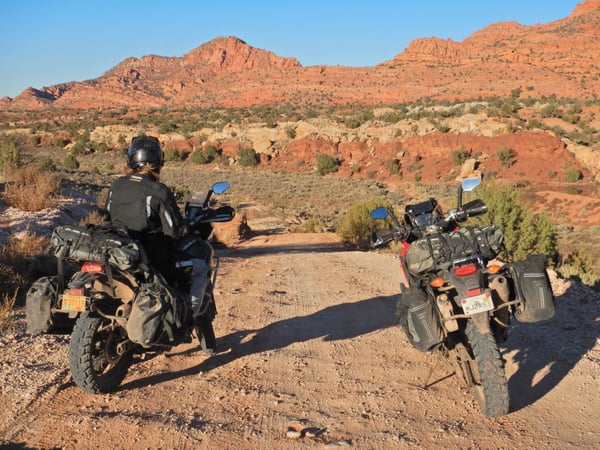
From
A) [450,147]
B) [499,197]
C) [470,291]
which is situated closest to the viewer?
[470,291]

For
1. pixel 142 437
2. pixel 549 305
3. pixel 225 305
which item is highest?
pixel 549 305

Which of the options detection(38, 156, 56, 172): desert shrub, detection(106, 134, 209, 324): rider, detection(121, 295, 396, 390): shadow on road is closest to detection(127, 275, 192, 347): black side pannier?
detection(106, 134, 209, 324): rider

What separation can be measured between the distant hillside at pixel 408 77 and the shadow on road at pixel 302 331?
71183 mm

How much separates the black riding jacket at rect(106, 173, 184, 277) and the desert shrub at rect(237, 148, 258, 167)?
150 ft

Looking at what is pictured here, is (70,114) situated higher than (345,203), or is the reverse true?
(70,114)

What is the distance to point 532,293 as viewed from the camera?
12.8 ft

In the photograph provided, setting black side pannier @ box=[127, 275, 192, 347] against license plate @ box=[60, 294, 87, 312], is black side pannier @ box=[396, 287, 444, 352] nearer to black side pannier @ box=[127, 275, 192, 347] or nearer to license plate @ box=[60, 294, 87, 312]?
black side pannier @ box=[127, 275, 192, 347]

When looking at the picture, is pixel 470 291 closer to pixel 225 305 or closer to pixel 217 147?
pixel 225 305

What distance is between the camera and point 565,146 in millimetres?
39562

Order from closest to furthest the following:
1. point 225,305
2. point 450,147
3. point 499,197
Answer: point 225,305 < point 499,197 < point 450,147

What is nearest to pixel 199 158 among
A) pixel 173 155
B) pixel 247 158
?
pixel 173 155

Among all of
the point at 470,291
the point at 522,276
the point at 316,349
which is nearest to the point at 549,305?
the point at 522,276

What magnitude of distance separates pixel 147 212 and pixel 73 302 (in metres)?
0.90

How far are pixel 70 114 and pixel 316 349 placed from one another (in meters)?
87.0
